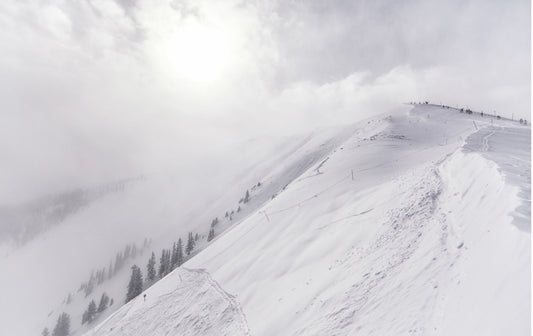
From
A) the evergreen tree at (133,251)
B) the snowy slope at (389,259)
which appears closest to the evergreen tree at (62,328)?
the snowy slope at (389,259)

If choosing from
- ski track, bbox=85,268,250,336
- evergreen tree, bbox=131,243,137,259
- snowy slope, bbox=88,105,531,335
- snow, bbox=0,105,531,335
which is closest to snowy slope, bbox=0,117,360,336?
evergreen tree, bbox=131,243,137,259

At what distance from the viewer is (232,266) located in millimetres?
32969

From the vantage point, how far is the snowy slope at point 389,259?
12438 mm

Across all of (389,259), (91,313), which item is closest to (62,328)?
(91,313)

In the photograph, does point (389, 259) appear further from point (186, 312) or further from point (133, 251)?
point (133, 251)

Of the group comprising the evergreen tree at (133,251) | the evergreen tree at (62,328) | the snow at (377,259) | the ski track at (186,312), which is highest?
the snow at (377,259)

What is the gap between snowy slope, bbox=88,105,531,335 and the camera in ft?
40.8

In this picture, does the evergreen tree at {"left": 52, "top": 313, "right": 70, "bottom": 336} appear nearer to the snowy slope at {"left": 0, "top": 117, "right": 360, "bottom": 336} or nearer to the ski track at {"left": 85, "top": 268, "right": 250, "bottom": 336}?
the snowy slope at {"left": 0, "top": 117, "right": 360, "bottom": 336}

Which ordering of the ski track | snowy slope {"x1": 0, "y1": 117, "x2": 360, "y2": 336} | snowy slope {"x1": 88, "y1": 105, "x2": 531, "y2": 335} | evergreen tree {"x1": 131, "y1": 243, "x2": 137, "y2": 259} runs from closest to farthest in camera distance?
1. snowy slope {"x1": 88, "y1": 105, "x2": 531, "y2": 335}
2. the ski track
3. snowy slope {"x1": 0, "y1": 117, "x2": 360, "y2": 336}
4. evergreen tree {"x1": 131, "y1": 243, "x2": 137, "y2": 259}

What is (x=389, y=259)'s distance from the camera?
61.2ft

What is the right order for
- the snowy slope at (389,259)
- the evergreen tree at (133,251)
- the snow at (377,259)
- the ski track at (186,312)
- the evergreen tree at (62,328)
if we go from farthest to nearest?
the evergreen tree at (133,251)
the evergreen tree at (62,328)
the ski track at (186,312)
the snow at (377,259)
the snowy slope at (389,259)

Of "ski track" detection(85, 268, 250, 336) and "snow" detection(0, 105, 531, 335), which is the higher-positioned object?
"snow" detection(0, 105, 531, 335)

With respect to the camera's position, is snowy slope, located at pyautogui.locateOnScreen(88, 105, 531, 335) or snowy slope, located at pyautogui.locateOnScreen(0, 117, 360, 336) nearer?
snowy slope, located at pyautogui.locateOnScreen(88, 105, 531, 335)

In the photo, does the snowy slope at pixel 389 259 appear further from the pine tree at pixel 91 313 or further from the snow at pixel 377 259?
the pine tree at pixel 91 313
